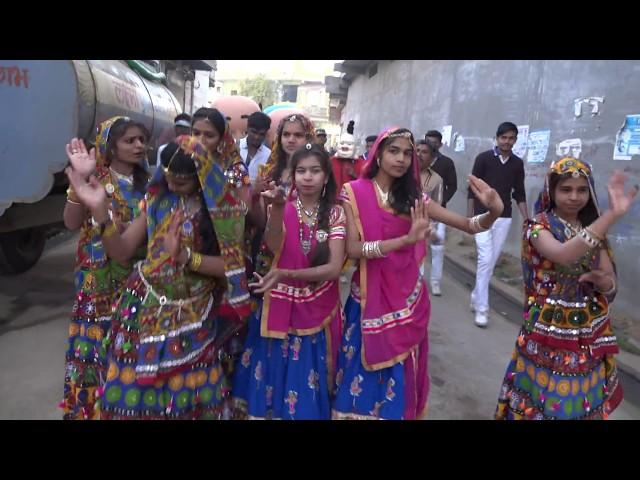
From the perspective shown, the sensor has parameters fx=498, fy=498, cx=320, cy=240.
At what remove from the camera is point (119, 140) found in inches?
96.3

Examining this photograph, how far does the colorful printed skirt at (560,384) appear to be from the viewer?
2281mm

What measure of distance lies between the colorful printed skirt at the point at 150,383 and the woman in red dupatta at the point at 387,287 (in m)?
0.68

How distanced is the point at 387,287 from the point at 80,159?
1.47 meters

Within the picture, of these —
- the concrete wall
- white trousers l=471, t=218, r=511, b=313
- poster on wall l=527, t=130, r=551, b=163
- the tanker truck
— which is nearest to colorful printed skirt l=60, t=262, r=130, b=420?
the tanker truck

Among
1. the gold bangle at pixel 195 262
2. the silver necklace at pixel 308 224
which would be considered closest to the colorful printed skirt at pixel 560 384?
the silver necklace at pixel 308 224

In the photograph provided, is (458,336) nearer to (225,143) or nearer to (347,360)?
(347,360)

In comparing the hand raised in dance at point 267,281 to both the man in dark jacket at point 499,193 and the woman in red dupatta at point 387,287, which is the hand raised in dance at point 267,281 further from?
the man in dark jacket at point 499,193

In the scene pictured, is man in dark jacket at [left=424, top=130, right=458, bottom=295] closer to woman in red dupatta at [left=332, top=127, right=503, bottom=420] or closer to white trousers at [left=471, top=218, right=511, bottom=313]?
white trousers at [left=471, top=218, right=511, bottom=313]

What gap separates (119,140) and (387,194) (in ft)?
4.41

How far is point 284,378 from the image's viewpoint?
2.39 meters

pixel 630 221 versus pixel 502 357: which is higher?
pixel 630 221

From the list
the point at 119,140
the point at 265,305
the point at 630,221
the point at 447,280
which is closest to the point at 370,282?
the point at 265,305

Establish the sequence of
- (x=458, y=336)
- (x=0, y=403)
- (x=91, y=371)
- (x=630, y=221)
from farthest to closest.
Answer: (x=630, y=221) → (x=458, y=336) → (x=0, y=403) → (x=91, y=371)

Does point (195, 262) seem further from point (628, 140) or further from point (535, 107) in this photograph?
point (535, 107)
